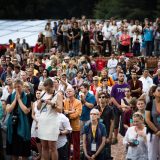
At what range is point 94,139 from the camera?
1174 cm

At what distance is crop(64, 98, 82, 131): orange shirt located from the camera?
13.0 m

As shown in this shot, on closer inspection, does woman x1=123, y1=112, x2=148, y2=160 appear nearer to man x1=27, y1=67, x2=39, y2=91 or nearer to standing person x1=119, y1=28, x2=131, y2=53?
man x1=27, y1=67, x2=39, y2=91

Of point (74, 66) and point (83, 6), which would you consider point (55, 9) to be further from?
point (74, 66)

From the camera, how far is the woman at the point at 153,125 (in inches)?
419

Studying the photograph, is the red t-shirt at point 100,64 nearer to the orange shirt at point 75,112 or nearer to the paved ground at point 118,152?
the paved ground at point 118,152

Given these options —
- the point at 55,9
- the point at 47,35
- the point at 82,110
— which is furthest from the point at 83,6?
the point at 82,110

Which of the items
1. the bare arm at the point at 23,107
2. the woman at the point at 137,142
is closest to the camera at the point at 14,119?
the bare arm at the point at 23,107

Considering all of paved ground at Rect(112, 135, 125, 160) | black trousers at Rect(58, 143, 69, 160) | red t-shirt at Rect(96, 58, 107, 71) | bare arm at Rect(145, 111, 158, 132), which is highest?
bare arm at Rect(145, 111, 158, 132)

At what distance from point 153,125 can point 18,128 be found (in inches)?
106

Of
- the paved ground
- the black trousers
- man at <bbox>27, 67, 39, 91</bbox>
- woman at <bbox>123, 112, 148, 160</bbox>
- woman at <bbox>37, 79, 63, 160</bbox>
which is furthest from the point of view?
man at <bbox>27, 67, 39, 91</bbox>

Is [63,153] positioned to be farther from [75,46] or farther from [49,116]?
[75,46]

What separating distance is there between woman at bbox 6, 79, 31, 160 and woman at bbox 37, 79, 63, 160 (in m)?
0.53

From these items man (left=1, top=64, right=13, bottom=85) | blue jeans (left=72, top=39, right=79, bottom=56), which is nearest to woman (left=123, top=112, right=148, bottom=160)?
man (left=1, top=64, right=13, bottom=85)

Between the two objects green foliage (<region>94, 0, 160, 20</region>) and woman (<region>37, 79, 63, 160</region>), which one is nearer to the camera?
woman (<region>37, 79, 63, 160</region>)
